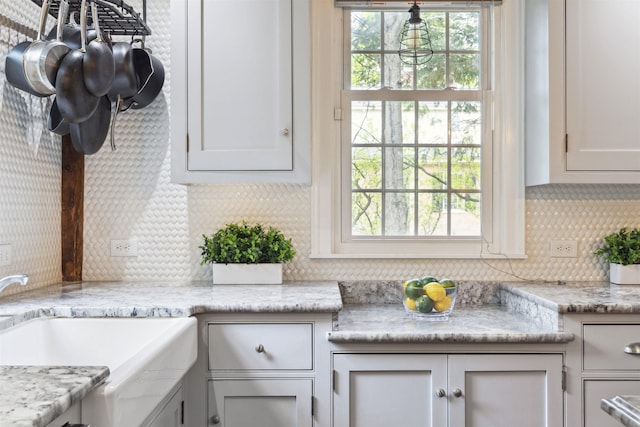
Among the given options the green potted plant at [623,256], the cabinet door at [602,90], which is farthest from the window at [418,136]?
the green potted plant at [623,256]

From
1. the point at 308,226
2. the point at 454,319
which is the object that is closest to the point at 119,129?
the point at 308,226

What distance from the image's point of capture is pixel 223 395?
184cm

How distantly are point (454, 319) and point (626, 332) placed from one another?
1.93ft

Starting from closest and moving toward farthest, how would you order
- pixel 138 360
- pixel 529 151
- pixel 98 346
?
1. pixel 138 360
2. pixel 98 346
3. pixel 529 151

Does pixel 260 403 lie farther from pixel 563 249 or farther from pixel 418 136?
pixel 563 249

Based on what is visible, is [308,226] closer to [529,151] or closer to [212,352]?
[212,352]

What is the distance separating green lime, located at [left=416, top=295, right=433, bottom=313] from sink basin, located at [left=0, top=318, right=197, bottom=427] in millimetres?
846

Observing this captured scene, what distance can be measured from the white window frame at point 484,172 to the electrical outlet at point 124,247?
0.82 m

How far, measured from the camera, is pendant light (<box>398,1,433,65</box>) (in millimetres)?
2482

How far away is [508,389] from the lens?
1858mm

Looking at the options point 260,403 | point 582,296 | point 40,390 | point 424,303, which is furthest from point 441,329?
point 40,390

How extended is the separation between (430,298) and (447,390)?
344 mm

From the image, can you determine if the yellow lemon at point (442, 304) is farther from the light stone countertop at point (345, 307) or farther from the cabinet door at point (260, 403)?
the cabinet door at point (260, 403)

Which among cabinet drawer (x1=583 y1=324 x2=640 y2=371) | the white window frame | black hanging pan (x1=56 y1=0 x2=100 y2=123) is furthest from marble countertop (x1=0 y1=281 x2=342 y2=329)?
cabinet drawer (x1=583 y1=324 x2=640 y2=371)
